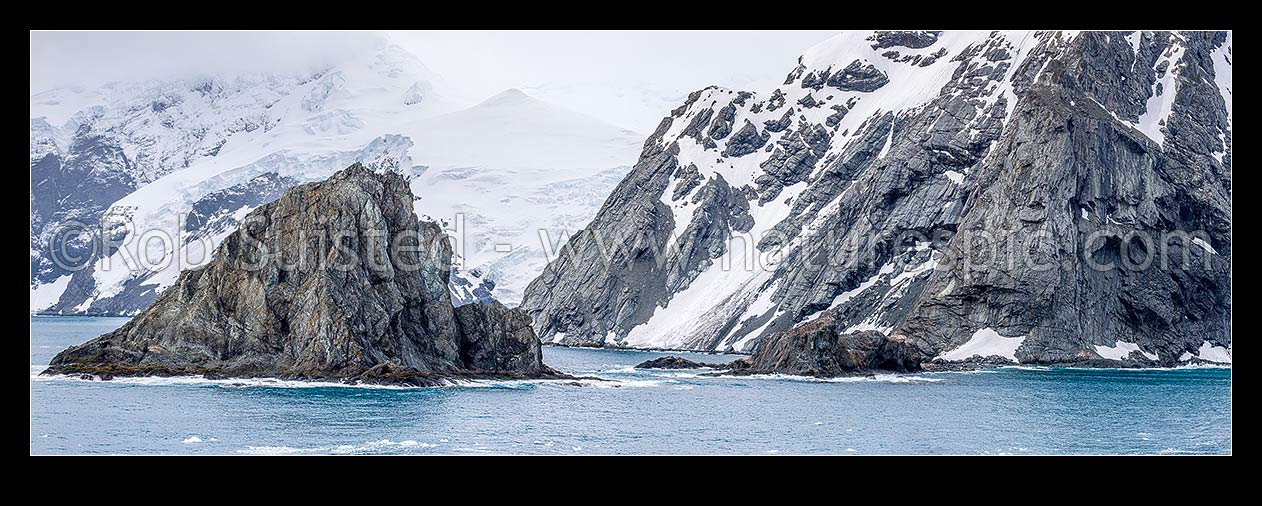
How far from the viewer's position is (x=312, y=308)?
313 feet

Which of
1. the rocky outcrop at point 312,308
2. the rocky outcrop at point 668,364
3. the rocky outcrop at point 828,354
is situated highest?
the rocky outcrop at point 312,308

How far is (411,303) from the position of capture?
10181 cm

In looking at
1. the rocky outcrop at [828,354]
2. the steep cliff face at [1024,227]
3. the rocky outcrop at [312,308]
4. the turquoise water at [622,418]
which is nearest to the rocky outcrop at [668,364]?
the rocky outcrop at [828,354]

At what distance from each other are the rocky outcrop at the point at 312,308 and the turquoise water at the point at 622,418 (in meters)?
3.95

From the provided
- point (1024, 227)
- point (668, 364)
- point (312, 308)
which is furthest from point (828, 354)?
point (312, 308)

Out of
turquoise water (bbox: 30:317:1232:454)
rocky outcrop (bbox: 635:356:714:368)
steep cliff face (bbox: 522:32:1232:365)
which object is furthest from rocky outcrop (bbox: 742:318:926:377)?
turquoise water (bbox: 30:317:1232:454)

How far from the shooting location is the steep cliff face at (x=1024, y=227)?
149 meters

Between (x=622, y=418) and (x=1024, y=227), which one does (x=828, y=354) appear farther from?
(x=622, y=418)

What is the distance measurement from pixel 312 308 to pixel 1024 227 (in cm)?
8506

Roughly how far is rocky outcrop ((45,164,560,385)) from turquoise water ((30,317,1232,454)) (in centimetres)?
395

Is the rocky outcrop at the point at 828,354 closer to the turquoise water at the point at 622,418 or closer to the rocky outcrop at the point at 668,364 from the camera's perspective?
the rocky outcrop at the point at 668,364

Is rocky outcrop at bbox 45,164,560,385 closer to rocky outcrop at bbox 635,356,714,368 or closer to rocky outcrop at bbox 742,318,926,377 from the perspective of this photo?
rocky outcrop at bbox 742,318,926,377

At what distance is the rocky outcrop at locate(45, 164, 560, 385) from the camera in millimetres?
94875

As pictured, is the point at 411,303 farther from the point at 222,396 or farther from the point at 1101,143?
the point at 1101,143
